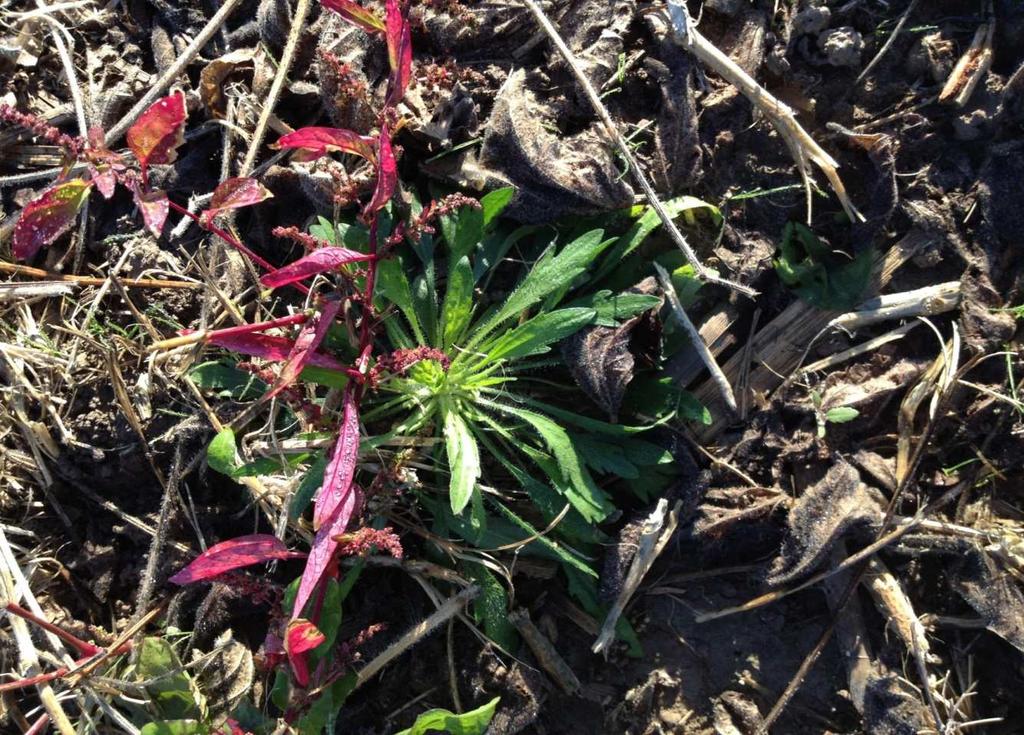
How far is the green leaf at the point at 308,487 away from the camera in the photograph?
2617 mm

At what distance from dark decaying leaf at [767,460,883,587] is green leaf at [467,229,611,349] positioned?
3.39 ft

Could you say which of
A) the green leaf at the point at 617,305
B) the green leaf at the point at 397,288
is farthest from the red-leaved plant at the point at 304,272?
the green leaf at the point at 617,305

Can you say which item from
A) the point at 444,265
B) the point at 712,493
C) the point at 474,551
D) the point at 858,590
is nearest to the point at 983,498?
the point at 858,590

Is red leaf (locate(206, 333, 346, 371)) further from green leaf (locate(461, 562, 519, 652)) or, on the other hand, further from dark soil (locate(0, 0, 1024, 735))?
green leaf (locate(461, 562, 519, 652))

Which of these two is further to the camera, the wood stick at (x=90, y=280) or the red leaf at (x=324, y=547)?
the wood stick at (x=90, y=280)

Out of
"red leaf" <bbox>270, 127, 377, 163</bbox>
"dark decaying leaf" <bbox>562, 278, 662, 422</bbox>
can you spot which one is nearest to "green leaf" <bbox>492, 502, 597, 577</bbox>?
"dark decaying leaf" <bbox>562, 278, 662, 422</bbox>

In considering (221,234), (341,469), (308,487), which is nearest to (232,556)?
(308,487)

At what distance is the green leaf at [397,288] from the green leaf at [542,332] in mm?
283

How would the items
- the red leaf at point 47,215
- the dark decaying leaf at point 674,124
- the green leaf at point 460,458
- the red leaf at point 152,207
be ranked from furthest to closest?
1. the dark decaying leaf at point 674,124
2. the green leaf at point 460,458
3. the red leaf at point 47,215
4. the red leaf at point 152,207

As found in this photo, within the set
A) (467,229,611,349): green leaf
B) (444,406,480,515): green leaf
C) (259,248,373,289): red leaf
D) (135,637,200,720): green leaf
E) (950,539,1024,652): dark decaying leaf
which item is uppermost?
(259,248,373,289): red leaf

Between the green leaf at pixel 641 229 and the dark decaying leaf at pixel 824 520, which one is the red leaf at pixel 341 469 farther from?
the dark decaying leaf at pixel 824 520

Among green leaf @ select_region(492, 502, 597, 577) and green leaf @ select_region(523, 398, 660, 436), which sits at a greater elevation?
green leaf @ select_region(523, 398, 660, 436)

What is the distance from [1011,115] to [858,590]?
163 centimetres

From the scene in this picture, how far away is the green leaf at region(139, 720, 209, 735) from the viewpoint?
2.55m
